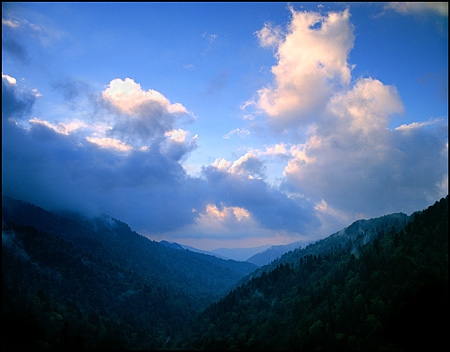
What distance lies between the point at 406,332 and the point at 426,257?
268 ft

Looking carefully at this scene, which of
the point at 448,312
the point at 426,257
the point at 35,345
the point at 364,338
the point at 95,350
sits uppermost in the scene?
the point at 426,257

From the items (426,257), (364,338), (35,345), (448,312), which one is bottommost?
(35,345)

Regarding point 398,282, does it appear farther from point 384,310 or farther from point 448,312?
point 448,312

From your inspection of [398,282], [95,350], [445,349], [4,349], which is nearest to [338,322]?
[398,282]

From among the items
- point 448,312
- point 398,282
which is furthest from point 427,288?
point 398,282

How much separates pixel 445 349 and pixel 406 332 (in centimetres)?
1528

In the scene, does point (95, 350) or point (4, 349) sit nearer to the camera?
point (4, 349)

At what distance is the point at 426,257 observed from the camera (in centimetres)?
18825

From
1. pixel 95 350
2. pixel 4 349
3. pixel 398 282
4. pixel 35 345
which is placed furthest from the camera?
pixel 95 350

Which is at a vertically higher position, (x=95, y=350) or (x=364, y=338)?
(x=364, y=338)

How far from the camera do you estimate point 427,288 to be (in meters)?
132

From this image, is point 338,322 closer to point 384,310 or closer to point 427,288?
point 384,310

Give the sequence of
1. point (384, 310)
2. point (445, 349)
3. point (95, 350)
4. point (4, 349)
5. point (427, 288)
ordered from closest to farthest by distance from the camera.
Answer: point (445, 349) < point (4, 349) < point (427, 288) < point (384, 310) < point (95, 350)

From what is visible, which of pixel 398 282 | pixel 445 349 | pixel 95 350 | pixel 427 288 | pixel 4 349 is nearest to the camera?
pixel 445 349
